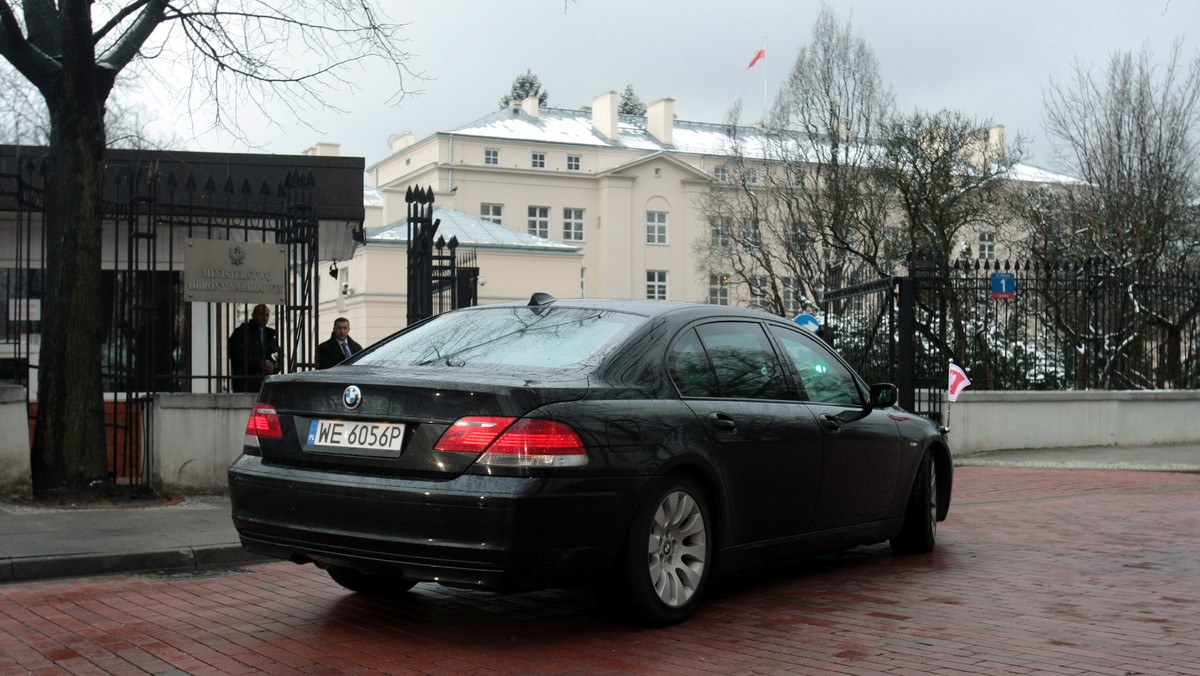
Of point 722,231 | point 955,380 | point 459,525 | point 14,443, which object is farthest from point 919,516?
point 722,231

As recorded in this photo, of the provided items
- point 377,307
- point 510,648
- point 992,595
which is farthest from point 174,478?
point 377,307

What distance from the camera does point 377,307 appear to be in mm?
54969

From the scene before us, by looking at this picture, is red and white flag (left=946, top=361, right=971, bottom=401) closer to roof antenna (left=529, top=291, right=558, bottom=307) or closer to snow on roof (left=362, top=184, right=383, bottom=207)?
roof antenna (left=529, top=291, right=558, bottom=307)

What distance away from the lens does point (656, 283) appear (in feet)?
255

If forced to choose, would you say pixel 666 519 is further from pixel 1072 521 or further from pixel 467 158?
pixel 467 158

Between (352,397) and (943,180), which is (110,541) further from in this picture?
(943,180)

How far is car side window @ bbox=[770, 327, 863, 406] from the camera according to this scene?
7117 mm

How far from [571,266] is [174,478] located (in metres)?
46.8

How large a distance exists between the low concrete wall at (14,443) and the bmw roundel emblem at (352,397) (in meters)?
6.14

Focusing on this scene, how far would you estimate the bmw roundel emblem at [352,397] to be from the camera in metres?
5.49

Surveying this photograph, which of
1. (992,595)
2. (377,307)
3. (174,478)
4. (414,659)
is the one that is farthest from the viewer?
(377,307)

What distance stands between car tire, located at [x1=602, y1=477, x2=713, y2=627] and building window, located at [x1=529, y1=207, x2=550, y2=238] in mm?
70674

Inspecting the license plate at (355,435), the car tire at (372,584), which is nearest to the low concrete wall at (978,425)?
the car tire at (372,584)

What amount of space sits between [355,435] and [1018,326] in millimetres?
13785
